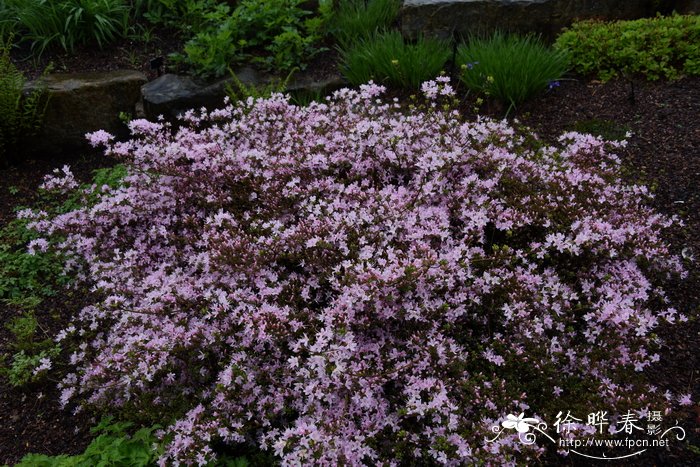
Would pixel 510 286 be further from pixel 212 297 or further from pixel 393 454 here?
pixel 212 297

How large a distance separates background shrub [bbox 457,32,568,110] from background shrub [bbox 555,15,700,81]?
0.36m

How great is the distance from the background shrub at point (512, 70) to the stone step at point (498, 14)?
1.03 meters

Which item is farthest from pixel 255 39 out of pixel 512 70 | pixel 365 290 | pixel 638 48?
pixel 365 290

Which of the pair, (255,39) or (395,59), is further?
(255,39)

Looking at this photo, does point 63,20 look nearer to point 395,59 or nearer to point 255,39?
point 255,39

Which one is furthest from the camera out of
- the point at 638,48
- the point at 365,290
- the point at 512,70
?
the point at 638,48

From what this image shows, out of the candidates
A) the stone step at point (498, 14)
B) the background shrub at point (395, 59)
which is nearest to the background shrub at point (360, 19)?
the stone step at point (498, 14)

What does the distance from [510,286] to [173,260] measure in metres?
2.23

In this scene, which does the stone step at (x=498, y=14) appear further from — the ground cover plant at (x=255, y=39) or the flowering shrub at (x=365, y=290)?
the flowering shrub at (x=365, y=290)

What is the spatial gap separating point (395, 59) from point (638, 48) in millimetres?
2507

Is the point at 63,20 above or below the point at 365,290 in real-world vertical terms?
above

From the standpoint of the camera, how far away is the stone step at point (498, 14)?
654 centimetres

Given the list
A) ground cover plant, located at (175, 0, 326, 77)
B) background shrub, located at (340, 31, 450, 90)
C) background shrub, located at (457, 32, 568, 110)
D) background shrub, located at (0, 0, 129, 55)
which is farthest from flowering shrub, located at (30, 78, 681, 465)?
background shrub, located at (0, 0, 129, 55)

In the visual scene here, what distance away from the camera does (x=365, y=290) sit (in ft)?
9.24
